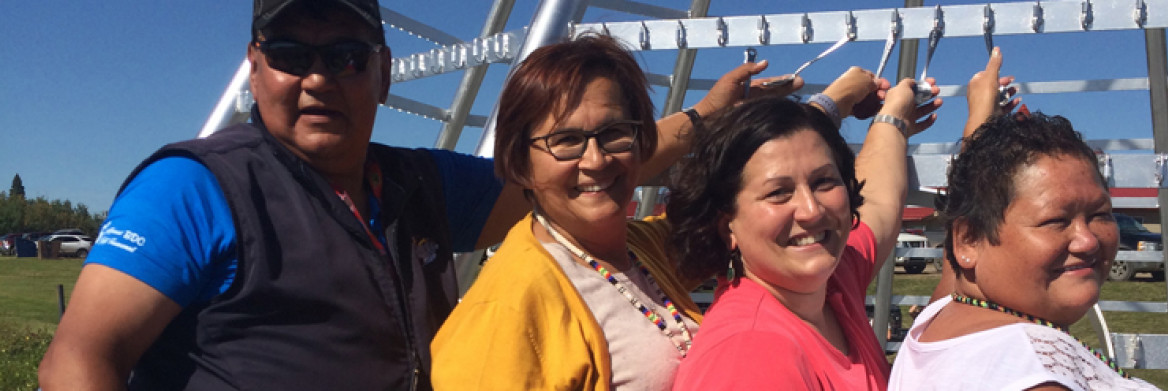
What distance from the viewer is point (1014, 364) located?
1663mm

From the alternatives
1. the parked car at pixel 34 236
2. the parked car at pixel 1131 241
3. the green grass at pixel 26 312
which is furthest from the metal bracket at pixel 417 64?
the parked car at pixel 34 236

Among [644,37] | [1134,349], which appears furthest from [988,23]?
[1134,349]

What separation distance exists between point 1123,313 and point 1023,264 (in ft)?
58.3

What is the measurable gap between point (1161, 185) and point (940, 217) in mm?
1207

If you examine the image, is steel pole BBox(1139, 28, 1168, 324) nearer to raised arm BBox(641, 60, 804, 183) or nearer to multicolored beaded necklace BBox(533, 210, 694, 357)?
raised arm BBox(641, 60, 804, 183)

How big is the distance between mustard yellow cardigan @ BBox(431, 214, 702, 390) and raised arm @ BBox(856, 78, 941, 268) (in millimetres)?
1178

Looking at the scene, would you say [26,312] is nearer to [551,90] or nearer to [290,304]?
[290,304]

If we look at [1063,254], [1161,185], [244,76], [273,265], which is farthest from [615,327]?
[244,76]

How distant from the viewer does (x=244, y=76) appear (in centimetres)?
442

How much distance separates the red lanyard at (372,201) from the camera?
221 centimetres

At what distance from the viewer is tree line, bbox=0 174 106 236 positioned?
208ft

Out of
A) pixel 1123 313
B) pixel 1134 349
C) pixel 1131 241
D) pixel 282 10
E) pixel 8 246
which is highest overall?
pixel 282 10

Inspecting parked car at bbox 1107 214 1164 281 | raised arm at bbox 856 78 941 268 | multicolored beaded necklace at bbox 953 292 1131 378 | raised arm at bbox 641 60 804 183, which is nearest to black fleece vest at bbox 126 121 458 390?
raised arm at bbox 641 60 804 183

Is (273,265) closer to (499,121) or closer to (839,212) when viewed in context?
(499,121)
